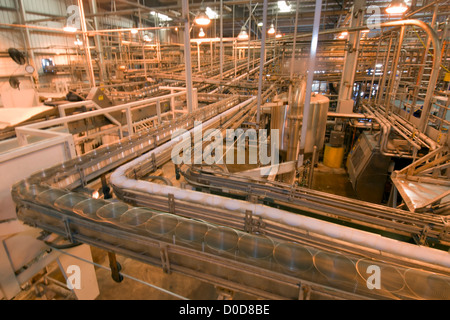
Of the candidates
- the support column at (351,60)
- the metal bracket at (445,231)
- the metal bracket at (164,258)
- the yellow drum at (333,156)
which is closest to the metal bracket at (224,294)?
the metal bracket at (164,258)

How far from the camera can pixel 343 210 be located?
5.73 ft

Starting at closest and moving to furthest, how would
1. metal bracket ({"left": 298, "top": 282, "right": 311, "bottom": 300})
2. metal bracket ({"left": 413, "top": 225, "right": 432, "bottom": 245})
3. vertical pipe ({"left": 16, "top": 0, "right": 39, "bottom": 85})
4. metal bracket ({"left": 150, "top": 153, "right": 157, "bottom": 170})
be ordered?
1. metal bracket ({"left": 298, "top": 282, "right": 311, "bottom": 300})
2. metal bracket ({"left": 413, "top": 225, "right": 432, "bottom": 245})
3. metal bracket ({"left": 150, "top": 153, "right": 157, "bottom": 170})
4. vertical pipe ({"left": 16, "top": 0, "right": 39, "bottom": 85})

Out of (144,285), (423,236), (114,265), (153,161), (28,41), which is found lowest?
(144,285)

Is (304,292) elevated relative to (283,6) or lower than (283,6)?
lower

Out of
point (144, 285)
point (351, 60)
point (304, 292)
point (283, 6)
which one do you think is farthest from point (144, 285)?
point (283, 6)

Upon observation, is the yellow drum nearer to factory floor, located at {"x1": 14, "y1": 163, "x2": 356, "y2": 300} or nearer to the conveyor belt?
factory floor, located at {"x1": 14, "y1": 163, "x2": 356, "y2": 300}

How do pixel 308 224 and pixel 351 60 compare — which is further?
pixel 351 60

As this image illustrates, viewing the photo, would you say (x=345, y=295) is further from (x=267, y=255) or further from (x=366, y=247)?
(x=366, y=247)

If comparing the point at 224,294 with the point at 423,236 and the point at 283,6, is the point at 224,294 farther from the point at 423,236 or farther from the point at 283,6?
the point at 283,6

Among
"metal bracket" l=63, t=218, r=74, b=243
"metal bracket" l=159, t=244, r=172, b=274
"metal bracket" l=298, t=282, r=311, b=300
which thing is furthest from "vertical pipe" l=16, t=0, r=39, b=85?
"metal bracket" l=298, t=282, r=311, b=300

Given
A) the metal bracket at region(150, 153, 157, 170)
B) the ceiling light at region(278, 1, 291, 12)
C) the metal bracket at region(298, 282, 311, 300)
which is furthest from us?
the ceiling light at region(278, 1, 291, 12)

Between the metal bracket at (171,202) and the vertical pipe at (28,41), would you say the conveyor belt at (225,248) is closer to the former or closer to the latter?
the metal bracket at (171,202)
